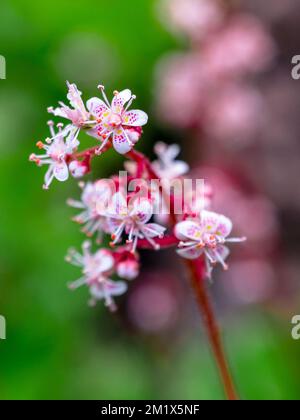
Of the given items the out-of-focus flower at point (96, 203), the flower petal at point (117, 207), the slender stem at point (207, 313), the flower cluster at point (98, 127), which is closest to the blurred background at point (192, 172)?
the slender stem at point (207, 313)

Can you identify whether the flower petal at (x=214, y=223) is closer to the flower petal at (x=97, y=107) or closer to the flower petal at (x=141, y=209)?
the flower petal at (x=141, y=209)

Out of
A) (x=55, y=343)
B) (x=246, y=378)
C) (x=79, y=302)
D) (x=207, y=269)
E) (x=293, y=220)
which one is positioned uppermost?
(x=293, y=220)

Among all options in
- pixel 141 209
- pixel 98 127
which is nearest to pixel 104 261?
pixel 141 209

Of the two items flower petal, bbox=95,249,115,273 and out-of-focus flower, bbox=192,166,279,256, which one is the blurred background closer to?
out-of-focus flower, bbox=192,166,279,256

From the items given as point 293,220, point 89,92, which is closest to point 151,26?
point 89,92

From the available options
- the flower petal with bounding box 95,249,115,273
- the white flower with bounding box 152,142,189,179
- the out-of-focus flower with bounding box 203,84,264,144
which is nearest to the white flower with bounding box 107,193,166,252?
the flower petal with bounding box 95,249,115,273

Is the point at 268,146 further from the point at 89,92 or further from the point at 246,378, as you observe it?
the point at 246,378
